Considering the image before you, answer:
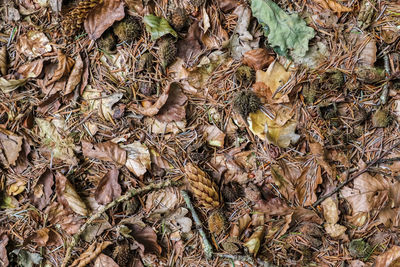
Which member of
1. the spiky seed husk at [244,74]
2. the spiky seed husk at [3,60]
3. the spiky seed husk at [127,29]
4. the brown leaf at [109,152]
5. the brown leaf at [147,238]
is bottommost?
the brown leaf at [147,238]

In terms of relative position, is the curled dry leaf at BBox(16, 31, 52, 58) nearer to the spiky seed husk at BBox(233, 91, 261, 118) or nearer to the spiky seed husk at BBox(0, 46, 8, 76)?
the spiky seed husk at BBox(0, 46, 8, 76)

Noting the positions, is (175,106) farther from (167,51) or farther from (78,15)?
(78,15)

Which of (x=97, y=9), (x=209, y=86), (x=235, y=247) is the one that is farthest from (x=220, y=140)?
(x=97, y=9)

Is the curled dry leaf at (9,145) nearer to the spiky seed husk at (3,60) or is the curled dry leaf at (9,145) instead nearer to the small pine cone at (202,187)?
the spiky seed husk at (3,60)

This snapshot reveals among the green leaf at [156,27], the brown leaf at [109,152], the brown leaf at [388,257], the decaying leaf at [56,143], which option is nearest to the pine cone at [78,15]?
the green leaf at [156,27]

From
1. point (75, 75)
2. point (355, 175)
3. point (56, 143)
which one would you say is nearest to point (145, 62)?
point (75, 75)

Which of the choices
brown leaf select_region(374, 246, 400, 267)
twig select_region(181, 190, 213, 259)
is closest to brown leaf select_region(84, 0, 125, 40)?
twig select_region(181, 190, 213, 259)

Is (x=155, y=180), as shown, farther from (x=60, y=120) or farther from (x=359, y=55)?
(x=359, y=55)
